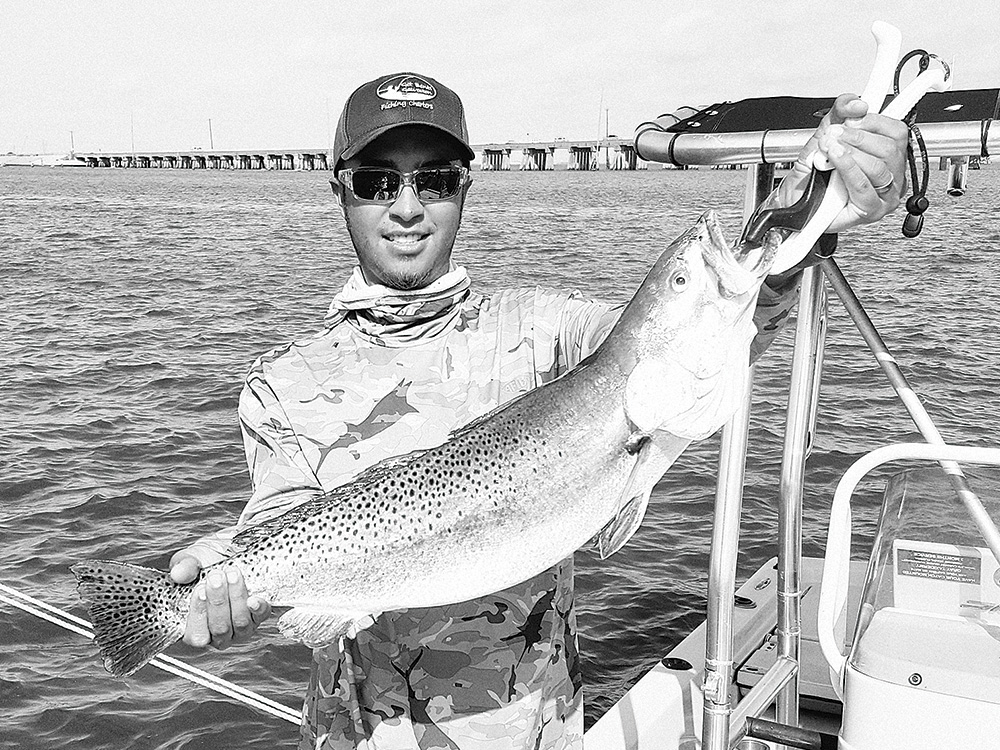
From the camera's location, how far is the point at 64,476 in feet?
41.6

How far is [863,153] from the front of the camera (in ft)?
7.85

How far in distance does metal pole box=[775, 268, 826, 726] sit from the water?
14.7 ft

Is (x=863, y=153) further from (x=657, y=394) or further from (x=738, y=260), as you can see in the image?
(x=657, y=394)

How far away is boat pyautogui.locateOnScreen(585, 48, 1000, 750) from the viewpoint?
115 inches

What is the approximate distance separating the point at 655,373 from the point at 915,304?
2156cm

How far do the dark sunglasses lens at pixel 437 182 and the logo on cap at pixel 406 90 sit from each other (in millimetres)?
222

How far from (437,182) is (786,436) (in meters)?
1.50

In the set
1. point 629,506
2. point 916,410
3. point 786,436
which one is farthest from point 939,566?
point 629,506

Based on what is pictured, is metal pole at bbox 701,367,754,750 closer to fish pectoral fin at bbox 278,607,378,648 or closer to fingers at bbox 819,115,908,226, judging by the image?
fingers at bbox 819,115,908,226

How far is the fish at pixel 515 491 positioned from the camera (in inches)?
103

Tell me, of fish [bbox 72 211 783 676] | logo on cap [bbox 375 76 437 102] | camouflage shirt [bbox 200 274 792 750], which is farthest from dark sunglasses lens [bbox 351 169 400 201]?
fish [bbox 72 211 783 676]

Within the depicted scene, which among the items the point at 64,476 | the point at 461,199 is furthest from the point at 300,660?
the point at 461,199

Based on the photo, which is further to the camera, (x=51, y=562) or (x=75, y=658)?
(x=51, y=562)

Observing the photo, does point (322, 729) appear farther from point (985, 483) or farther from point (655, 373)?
point (985, 483)
